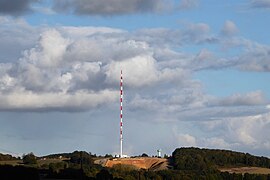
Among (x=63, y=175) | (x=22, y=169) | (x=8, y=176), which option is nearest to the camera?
(x=8, y=176)

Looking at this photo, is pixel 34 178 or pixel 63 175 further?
pixel 63 175

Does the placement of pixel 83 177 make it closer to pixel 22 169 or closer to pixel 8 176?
pixel 22 169

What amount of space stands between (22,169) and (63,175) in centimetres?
2011

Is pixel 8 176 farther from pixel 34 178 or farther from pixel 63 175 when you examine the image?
pixel 63 175

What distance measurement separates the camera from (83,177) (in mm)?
198500

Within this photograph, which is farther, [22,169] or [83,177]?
[83,177]

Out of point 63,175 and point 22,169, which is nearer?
point 22,169

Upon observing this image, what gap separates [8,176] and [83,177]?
37918 millimetres

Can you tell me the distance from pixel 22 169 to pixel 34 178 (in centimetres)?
766

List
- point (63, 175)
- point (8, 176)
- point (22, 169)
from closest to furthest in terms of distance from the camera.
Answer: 1. point (8, 176)
2. point (22, 169)
3. point (63, 175)

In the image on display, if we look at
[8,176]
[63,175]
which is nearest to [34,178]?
[8,176]

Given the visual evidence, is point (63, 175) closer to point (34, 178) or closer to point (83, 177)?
point (83, 177)

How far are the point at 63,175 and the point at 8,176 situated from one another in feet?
106

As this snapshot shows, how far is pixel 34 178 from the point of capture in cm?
16900
